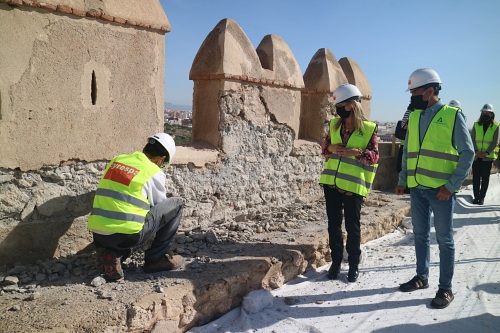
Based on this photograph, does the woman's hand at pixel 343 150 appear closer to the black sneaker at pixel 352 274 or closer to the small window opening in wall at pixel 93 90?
the black sneaker at pixel 352 274

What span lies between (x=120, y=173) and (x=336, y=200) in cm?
197

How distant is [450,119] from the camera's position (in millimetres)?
3061

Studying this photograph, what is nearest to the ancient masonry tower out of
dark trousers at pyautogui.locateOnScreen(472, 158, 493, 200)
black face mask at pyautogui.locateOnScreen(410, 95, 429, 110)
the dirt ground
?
the dirt ground

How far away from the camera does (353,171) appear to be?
3492mm

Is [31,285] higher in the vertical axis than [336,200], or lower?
lower

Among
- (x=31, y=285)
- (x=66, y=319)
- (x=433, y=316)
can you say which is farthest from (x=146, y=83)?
(x=433, y=316)

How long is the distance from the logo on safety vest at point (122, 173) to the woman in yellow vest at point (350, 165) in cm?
176

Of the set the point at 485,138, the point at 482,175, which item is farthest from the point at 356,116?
the point at 482,175

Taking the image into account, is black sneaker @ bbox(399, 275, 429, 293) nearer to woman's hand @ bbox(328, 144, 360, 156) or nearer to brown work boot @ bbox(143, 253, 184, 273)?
woman's hand @ bbox(328, 144, 360, 156)

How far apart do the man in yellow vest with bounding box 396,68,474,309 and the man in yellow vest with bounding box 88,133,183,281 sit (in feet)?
6.83

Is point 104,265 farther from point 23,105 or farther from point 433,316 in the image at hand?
point 433,316

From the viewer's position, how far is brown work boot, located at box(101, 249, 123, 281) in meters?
2.95

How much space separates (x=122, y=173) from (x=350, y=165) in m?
1.98

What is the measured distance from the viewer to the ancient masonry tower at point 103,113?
312 centimetres
